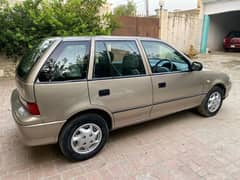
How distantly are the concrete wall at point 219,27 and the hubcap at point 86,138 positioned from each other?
49.0ft

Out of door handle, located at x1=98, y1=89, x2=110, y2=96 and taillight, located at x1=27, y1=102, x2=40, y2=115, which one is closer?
taillight, located at x1=27, y1=102, x2=40, y2=115

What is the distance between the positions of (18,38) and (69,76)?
5034mm

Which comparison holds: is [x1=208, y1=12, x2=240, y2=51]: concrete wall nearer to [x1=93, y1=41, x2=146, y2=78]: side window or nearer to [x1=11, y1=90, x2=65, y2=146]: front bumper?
[x1=93, y1=41, x2=146, y2=78]: side window

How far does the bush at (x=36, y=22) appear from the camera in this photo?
244 inches

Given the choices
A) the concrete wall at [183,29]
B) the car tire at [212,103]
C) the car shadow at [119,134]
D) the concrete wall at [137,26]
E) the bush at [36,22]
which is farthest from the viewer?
the concrete wall at [183,29]

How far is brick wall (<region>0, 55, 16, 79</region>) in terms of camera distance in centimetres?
670

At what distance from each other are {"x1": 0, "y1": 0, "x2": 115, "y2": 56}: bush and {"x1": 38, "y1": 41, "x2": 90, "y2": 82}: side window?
14.6ft

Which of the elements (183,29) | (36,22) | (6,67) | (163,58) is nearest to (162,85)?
(163,58)

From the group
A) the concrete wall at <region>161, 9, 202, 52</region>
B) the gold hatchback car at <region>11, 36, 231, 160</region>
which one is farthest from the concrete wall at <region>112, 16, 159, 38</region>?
the gold hatchback car at <region>11, 36, 231, 160</region>

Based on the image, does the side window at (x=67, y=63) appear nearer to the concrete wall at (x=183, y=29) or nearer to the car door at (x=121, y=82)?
the car door at (x=121, y=82)

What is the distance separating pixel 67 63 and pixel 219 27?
654 inches

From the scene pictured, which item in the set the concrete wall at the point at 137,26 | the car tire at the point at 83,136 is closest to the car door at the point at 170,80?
the car tire at the point at 83,136

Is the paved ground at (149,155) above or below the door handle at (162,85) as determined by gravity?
below

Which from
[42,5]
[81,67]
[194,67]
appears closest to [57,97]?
[81,67]
